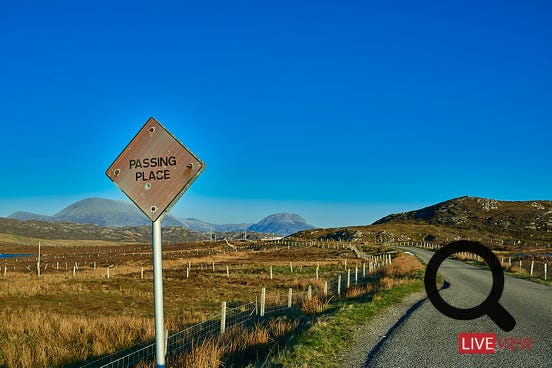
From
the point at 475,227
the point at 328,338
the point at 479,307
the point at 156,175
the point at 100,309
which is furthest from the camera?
the point at 475,227

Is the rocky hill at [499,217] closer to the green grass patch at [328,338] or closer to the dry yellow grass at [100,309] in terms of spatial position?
the dry yellow grass at [100,309]

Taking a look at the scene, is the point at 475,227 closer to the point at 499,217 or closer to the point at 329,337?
the point at 499,217

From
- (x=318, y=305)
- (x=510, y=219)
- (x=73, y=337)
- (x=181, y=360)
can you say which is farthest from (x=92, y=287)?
(x=510, y=219)

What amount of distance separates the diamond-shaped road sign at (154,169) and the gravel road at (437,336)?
199 inches

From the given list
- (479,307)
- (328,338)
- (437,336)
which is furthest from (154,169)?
(479,307)

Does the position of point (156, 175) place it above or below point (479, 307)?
above

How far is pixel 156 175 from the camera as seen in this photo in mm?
4566

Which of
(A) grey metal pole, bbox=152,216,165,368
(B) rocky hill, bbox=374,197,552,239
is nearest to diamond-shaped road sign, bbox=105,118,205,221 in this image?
(A) grey metal pole, bbox=152,216,165,368

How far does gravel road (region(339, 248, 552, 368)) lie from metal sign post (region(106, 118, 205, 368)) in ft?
15.4

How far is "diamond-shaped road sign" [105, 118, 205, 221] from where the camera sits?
4.45 meters

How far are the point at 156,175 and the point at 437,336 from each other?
7756 millimetres

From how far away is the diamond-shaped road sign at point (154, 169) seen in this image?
14.6ft

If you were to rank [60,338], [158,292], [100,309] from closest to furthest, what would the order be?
[158,292]
[60,338]
[100,309]

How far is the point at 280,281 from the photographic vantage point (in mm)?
35531
